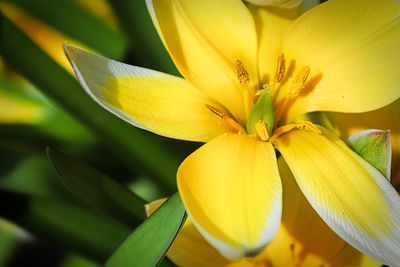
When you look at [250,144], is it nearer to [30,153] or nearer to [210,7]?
[210,7]

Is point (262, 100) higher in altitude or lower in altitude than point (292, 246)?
higher

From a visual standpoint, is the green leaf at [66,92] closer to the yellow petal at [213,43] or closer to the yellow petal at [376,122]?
the yellow petal at [213,43]

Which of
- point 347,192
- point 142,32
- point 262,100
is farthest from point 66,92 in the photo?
point 347,192

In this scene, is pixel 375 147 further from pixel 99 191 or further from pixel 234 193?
pixel 99 191

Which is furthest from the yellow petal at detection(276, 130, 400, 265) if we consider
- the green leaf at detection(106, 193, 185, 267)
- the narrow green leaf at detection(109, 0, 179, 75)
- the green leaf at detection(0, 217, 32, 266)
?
the green leaf at detection(0, 217, 32, 266)

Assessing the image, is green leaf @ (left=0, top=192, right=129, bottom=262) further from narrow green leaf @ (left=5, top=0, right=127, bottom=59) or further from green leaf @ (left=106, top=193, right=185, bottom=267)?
narrow green leaf @ (left=5, top=0, right=127, bottom=59)

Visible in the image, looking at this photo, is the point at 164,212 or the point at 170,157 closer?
the point at 164,212

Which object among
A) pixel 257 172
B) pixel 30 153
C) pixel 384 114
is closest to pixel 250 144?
pixel 257 172
